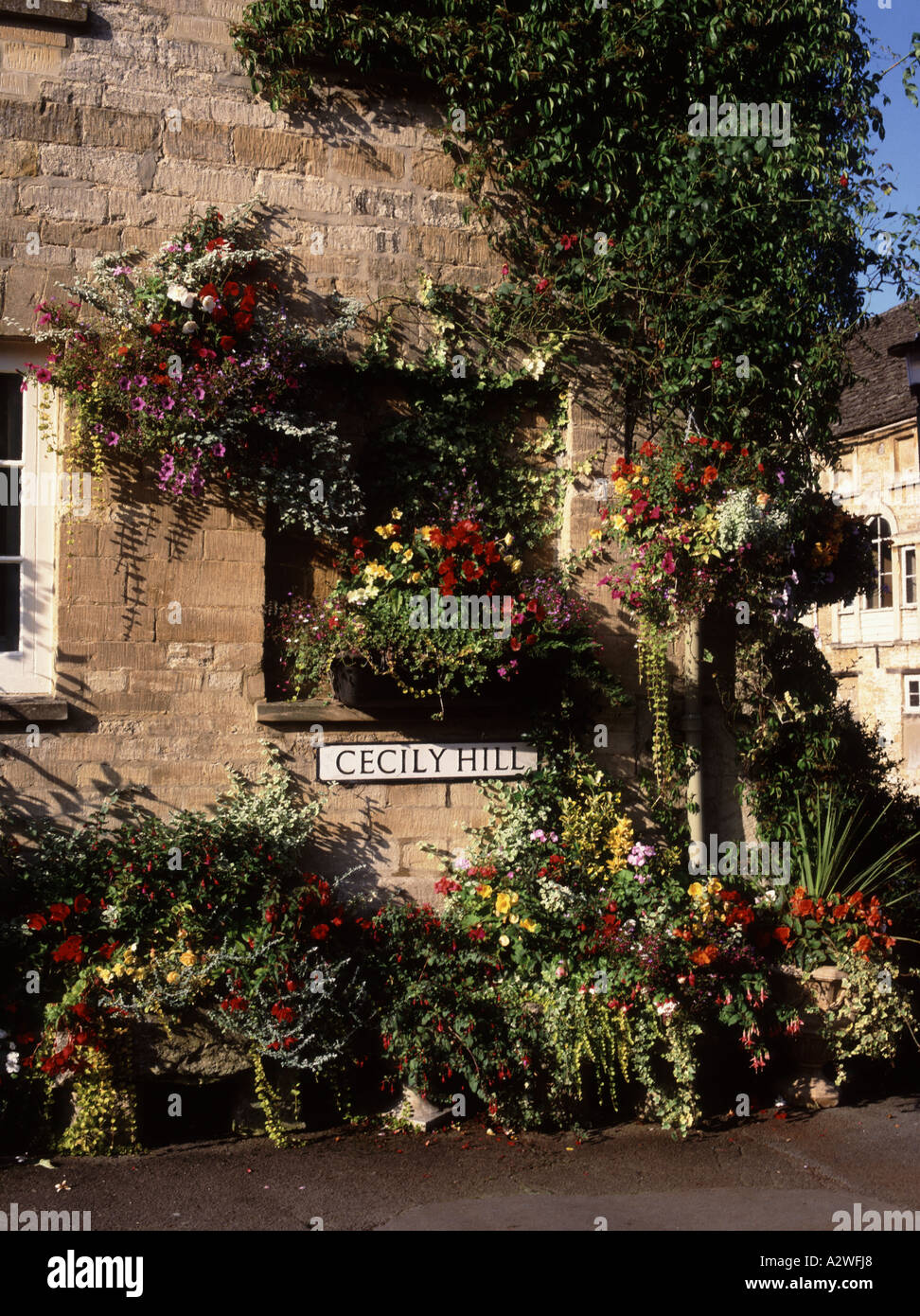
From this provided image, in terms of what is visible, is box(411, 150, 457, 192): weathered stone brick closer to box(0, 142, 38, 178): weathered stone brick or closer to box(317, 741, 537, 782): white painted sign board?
box(0, 142, 38, 178): weathered stone brick

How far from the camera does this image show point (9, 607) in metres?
5.68

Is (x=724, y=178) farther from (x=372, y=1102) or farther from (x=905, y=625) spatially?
(x=905, y=625)

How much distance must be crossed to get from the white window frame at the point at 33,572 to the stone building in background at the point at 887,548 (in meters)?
15.3

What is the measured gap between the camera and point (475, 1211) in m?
4.34

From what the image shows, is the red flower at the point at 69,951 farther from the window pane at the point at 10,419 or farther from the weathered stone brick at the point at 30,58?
the weathered stone brick at the point at 30,58

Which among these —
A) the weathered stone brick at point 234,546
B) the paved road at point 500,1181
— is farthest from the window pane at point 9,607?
the paved road at point 500,1181

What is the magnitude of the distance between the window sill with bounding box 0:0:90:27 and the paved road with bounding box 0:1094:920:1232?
5141 millimetres

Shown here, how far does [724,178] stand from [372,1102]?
16.0 feet

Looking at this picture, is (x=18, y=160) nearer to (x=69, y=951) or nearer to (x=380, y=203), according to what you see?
(x=380, y=203)

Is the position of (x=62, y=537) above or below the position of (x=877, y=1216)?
above

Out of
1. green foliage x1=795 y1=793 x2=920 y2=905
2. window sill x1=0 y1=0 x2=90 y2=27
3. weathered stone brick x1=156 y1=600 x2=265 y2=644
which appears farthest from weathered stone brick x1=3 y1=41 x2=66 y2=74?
green foliage x1=795 y1=793 x2=920 y2=905

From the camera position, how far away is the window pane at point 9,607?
18.6 ft

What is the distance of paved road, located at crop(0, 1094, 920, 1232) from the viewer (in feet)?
14.0
